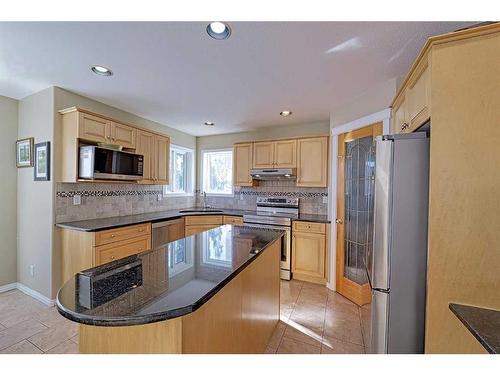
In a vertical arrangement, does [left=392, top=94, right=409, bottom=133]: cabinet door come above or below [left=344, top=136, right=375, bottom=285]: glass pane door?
above

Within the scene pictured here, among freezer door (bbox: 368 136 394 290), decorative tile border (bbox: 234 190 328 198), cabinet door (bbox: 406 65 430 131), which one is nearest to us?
cabinet door (bbox: 406 65 430 131)

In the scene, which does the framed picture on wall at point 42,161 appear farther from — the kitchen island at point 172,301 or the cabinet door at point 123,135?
the kitchen island at point 172,301

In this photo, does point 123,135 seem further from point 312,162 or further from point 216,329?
point 216,329

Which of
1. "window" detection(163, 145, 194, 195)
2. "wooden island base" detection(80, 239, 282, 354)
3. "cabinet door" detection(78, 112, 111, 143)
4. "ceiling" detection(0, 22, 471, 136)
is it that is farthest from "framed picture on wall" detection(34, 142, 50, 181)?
"wooden island base" detection(80, 239, 282, 354)

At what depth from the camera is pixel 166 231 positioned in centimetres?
349

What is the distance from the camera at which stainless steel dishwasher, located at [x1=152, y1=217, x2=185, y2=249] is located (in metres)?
3.27

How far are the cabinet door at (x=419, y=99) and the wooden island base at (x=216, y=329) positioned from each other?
1391 millimetres

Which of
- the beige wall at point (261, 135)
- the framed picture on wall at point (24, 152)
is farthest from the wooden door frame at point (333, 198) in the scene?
the framed picture on wall at point (24, 152)

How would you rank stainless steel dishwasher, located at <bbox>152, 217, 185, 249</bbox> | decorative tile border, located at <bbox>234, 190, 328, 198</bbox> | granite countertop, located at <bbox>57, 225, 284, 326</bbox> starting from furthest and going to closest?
decorative tile border, located at <bbox>234, 190, 328, 198</bbox> < stainless steel dishwasher, located at <bbox>152, 217, 185, 249</bbox> < granite countertop, located at <bbox>57, 225, 284, 326</bbox>

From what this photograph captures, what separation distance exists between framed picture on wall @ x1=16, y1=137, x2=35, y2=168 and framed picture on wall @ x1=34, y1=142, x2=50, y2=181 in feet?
0.39

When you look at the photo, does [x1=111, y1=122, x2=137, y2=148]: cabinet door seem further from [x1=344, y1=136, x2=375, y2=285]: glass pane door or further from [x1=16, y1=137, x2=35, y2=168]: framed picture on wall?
[x1=344, y1=136, x2=375, y2=285]: glass pane door

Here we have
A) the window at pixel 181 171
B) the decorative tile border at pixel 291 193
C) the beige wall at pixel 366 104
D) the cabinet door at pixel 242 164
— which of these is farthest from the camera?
the window at pixel 181 171

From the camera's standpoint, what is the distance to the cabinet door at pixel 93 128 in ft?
8.54
